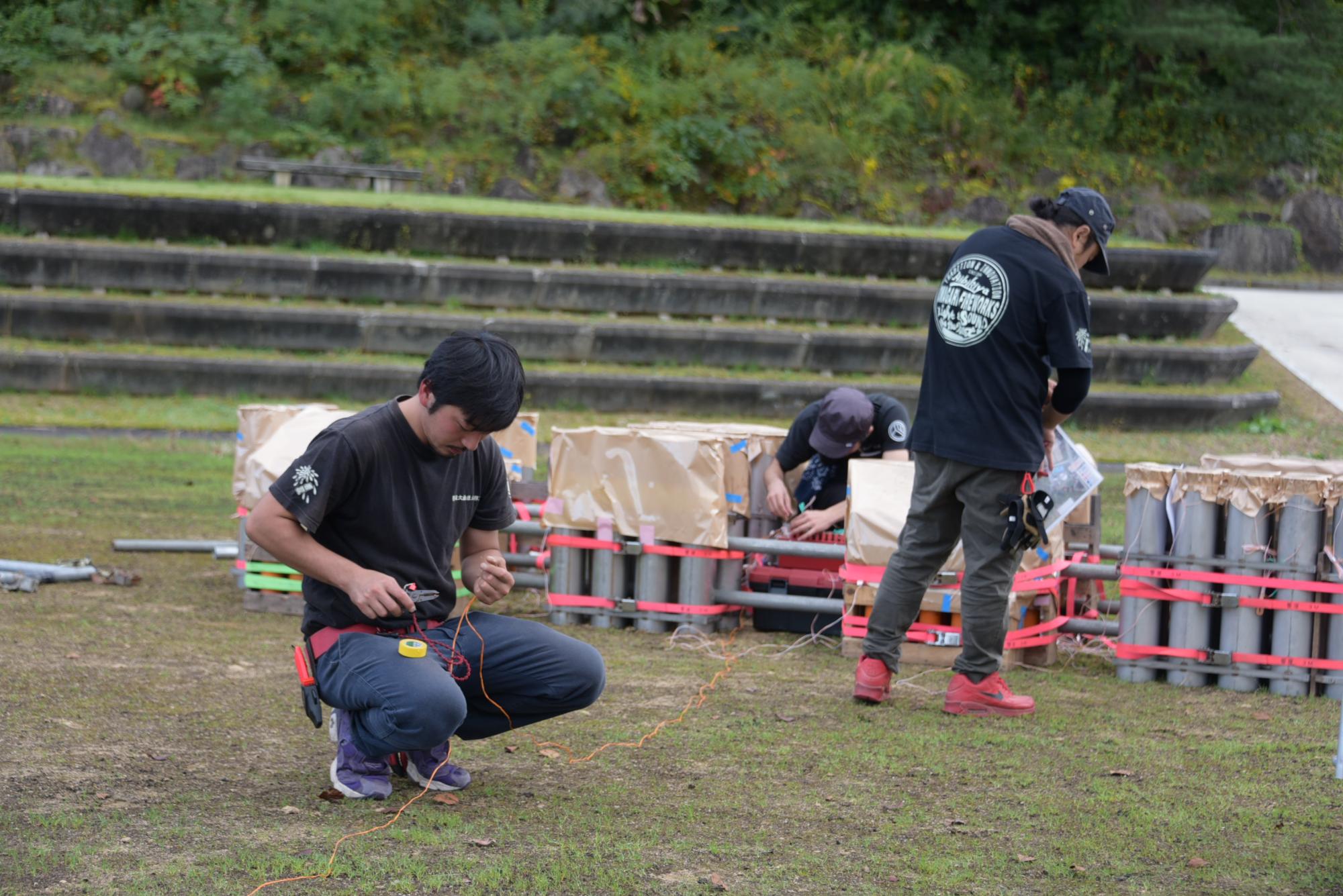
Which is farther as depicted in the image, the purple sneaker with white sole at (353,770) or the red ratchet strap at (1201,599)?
the red ratchet strap at (1201,599)

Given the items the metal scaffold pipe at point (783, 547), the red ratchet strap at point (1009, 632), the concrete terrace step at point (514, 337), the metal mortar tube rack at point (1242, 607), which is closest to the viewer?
the metal mortar tube rack at point (1242, 607)

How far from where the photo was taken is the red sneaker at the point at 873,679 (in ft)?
17.8

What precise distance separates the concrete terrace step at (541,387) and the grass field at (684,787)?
296 inches

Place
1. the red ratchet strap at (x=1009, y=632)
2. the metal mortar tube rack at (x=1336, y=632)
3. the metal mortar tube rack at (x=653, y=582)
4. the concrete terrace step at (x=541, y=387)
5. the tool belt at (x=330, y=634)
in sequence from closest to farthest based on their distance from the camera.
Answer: the tool belt at (x=330, y=634) < the metal mortar tube rack at (x=1336, y=632) < the red ratchet strap at (x=1009, y=632) < the metal mortar tube rack at (x=653, y=582) < the concrete terrace step at (x=541, y=387)

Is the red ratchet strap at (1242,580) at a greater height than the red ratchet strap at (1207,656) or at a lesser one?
greater

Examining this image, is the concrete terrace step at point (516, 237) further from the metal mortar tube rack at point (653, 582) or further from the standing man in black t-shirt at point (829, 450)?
the metal mortar tube rack at point (653, 582)

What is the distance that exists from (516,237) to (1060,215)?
1107 cm

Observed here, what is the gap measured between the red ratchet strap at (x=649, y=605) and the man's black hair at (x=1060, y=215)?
245cm

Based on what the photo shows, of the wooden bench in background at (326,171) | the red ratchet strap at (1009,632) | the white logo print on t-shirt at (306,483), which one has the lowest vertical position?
the red ratchet strap at (1009,632)

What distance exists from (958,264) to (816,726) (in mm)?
1759

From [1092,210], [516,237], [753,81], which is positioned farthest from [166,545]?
[753,81]

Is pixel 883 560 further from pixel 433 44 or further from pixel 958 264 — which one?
pixel 433 44

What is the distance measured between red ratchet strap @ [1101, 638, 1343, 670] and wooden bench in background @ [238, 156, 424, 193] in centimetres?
1448

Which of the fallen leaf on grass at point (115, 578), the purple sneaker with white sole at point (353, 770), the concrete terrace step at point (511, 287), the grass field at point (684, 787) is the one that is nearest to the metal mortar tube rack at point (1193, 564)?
the grass field at point (684, 787)
